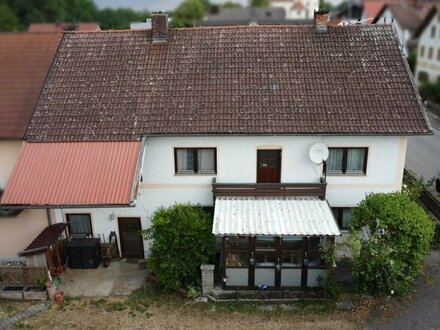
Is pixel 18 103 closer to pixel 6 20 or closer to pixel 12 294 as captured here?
pixel 12 294

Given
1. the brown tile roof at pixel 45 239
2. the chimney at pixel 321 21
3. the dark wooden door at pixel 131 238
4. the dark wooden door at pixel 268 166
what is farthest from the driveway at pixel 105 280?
the chimney at pixel 321 21

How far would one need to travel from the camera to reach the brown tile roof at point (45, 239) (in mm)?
17219

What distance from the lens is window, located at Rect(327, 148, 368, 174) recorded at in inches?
723

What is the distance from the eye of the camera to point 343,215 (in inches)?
760

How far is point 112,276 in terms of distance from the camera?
18516mm

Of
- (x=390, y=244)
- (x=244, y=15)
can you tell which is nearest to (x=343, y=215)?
(x=390, y=244)

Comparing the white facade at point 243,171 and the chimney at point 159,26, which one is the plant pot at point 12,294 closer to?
the white facade at point 243,171

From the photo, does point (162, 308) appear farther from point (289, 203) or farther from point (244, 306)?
Answer: point (289, 203)

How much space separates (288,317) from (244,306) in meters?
1.64

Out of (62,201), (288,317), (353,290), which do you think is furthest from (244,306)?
(62,201)

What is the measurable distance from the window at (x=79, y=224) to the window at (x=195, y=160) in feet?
14.7

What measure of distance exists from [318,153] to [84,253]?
10397mm

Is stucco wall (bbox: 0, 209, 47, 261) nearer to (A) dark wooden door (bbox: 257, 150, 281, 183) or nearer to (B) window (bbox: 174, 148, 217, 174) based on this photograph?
(B) window (bbox: 174, 148, 217, 174)

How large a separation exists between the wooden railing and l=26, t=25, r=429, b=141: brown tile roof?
2.15 metres
